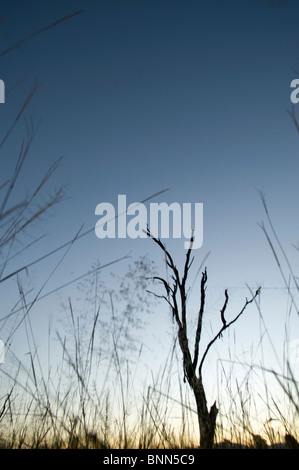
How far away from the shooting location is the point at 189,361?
4.35 metres

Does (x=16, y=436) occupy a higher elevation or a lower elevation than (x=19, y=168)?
lower

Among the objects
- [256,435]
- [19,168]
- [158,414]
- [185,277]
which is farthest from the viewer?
[185,277]

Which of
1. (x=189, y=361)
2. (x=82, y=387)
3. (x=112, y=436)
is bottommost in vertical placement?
(x=112, y=436)

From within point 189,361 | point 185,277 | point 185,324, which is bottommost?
point 189,361

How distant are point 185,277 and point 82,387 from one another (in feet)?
11.3

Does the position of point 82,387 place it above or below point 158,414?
above
